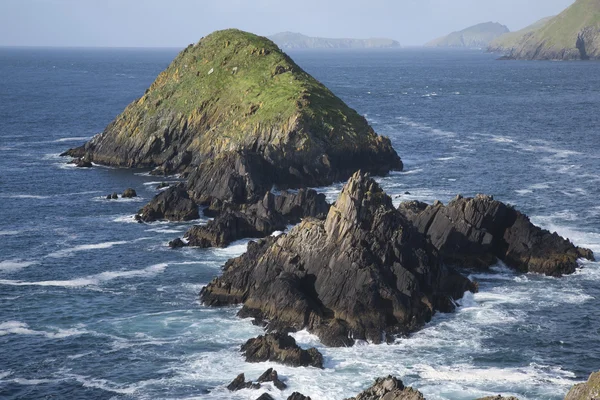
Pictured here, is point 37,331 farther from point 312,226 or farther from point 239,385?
point 312,226

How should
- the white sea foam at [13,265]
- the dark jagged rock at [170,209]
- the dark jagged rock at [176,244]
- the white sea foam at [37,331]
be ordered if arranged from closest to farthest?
1. the white sea foam at [37,331]
2. the white sea foam at [13,265]
3. the dark jagged rock at [176,244]
4. the dark jagged rock at [170,209]

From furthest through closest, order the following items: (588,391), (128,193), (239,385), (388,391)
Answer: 1. (128,193)
2. (239,385)
3. (388,391)
4. (588,391)

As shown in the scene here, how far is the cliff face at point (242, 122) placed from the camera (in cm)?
13612

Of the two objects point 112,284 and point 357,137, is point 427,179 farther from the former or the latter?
point 112,284

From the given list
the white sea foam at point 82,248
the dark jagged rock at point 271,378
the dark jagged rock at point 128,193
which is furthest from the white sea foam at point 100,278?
the dark jagged rock at point 128,193

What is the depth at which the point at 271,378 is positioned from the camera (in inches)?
2539

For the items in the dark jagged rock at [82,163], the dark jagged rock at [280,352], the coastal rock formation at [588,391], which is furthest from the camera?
the dark jagged rock at [82,163]

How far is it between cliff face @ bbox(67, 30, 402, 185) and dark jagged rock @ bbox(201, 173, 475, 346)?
46601mm

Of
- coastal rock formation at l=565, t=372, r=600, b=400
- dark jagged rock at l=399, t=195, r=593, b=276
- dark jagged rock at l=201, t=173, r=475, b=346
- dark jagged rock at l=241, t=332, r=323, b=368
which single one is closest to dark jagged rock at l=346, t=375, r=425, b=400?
coastal rock formation at l=565, t=372, r=600, b=400

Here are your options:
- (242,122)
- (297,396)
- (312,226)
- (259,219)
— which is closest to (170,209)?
(259,219)

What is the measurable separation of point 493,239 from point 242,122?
62.8 m

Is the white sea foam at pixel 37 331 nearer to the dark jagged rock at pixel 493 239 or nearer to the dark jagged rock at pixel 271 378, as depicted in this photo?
the dark jagged rock at pixel 271 378

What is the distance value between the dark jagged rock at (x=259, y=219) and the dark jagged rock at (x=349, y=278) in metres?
14.2

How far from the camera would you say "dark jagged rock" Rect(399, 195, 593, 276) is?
3546 inches
